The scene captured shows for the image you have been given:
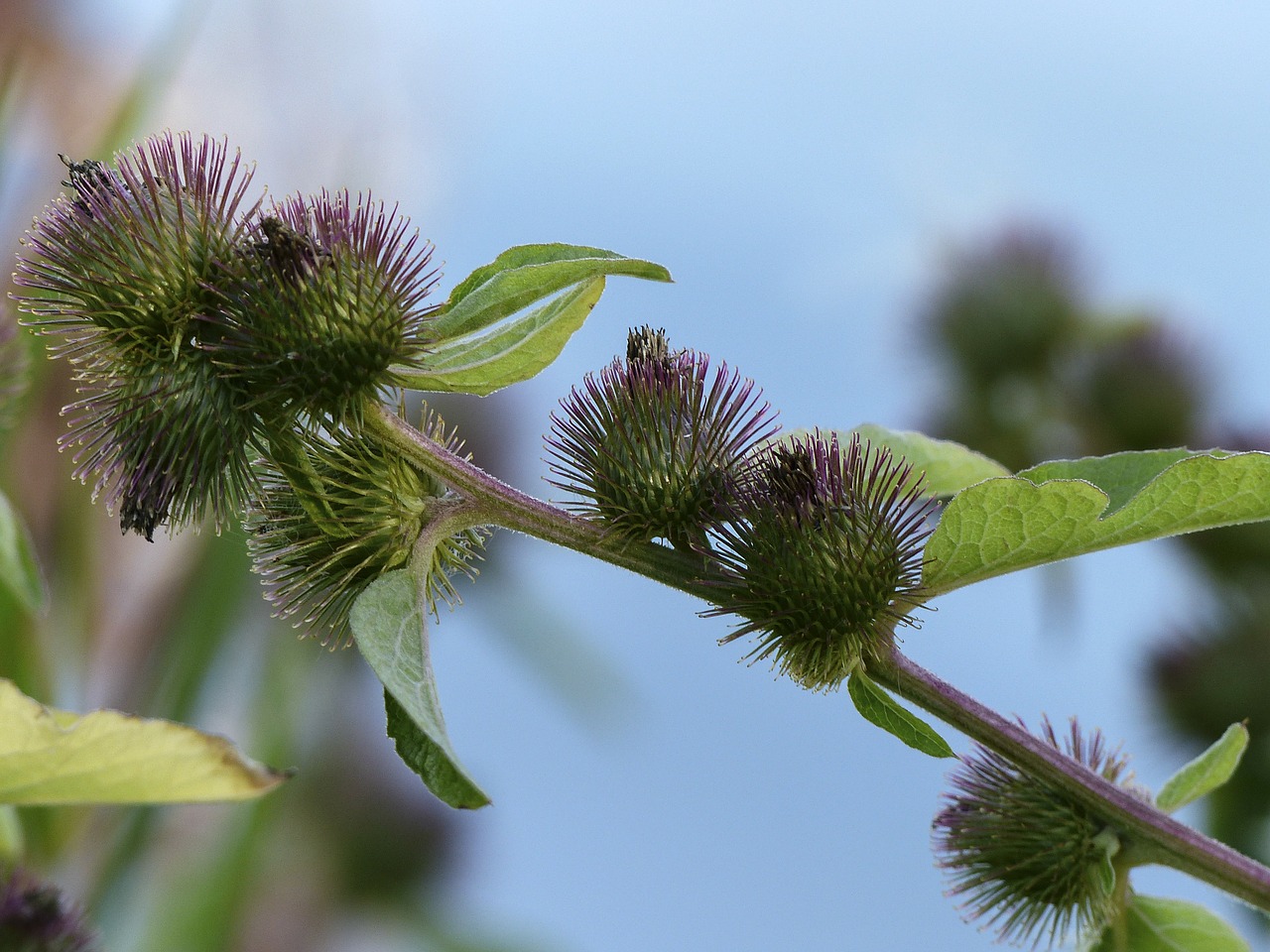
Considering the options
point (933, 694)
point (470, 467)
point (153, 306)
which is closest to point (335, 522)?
point (470, 467)

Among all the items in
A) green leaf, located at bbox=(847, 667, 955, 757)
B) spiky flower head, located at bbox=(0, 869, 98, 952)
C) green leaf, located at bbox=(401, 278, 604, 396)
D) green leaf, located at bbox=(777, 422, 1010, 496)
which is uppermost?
green leaf, located at bbox=(777, 422, 1010, 496)

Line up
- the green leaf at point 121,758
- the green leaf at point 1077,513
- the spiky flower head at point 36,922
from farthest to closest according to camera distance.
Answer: the spiky flower head at point 36,922 → the green leaf at point 1077,513 → the green leaf at point 121,758

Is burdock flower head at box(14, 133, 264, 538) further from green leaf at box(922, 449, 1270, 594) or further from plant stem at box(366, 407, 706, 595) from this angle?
green leaf at box(922, 449, 1270, 594)

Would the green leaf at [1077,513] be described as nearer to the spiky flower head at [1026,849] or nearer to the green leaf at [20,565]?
the spiky flower head at [1026,849]

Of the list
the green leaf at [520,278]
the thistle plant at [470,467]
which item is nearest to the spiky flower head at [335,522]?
the thistle plant at [470,467]

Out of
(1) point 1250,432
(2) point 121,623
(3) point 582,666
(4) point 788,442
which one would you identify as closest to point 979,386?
(1) point 1250,432

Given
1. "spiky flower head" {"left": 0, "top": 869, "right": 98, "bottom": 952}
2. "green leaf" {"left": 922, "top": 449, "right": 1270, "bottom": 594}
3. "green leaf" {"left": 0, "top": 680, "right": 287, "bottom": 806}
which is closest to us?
"green leaf" {"left": 0, "top": 680, "right": 287, "bottom": 806}

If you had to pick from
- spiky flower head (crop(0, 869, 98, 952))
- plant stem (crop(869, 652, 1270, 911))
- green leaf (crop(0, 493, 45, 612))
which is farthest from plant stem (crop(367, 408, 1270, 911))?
spiky flower head (crop(0, 869, 98, 952))
